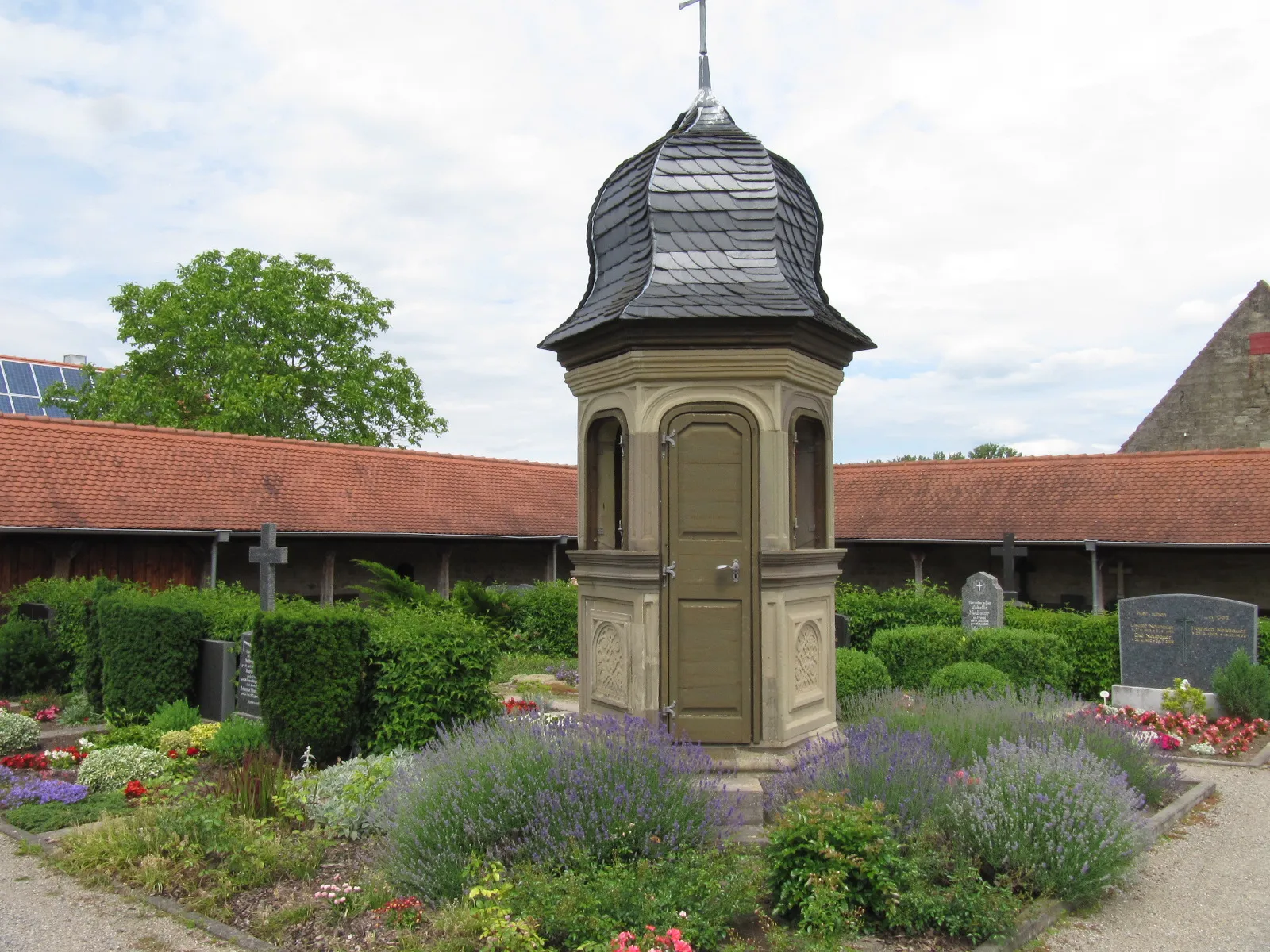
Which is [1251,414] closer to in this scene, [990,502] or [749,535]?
[990,502]

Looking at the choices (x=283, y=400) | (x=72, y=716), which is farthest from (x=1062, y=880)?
(x=283, y=400)

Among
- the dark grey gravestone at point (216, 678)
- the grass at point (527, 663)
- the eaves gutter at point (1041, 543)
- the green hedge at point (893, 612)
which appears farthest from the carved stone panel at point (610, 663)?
the eaves gutter at point (1041, 543)

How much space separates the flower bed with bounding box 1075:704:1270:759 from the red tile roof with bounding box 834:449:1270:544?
280 inches

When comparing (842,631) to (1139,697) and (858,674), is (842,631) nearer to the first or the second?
(858,674)

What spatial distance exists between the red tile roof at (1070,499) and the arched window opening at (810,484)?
11.9 meters

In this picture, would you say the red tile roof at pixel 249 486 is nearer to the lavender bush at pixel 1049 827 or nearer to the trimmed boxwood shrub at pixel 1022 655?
the trimmed boxwood shrub at pixel 1022 655

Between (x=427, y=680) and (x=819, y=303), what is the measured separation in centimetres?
393

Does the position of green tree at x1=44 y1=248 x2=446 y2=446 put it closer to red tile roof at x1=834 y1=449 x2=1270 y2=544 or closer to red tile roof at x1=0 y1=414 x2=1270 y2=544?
red tile roof at x1=0 y1=414 x2=1270 y2=544

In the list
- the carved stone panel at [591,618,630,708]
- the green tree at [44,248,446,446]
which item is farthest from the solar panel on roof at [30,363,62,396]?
the carved stone panel at [591,618,630,708]

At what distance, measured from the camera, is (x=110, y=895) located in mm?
5172

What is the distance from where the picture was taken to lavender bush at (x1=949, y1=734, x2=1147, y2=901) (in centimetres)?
488

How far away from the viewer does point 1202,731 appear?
964 cm

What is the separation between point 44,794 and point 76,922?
243cm

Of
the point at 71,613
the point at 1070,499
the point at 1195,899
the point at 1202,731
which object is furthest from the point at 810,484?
the point at 1070,499
